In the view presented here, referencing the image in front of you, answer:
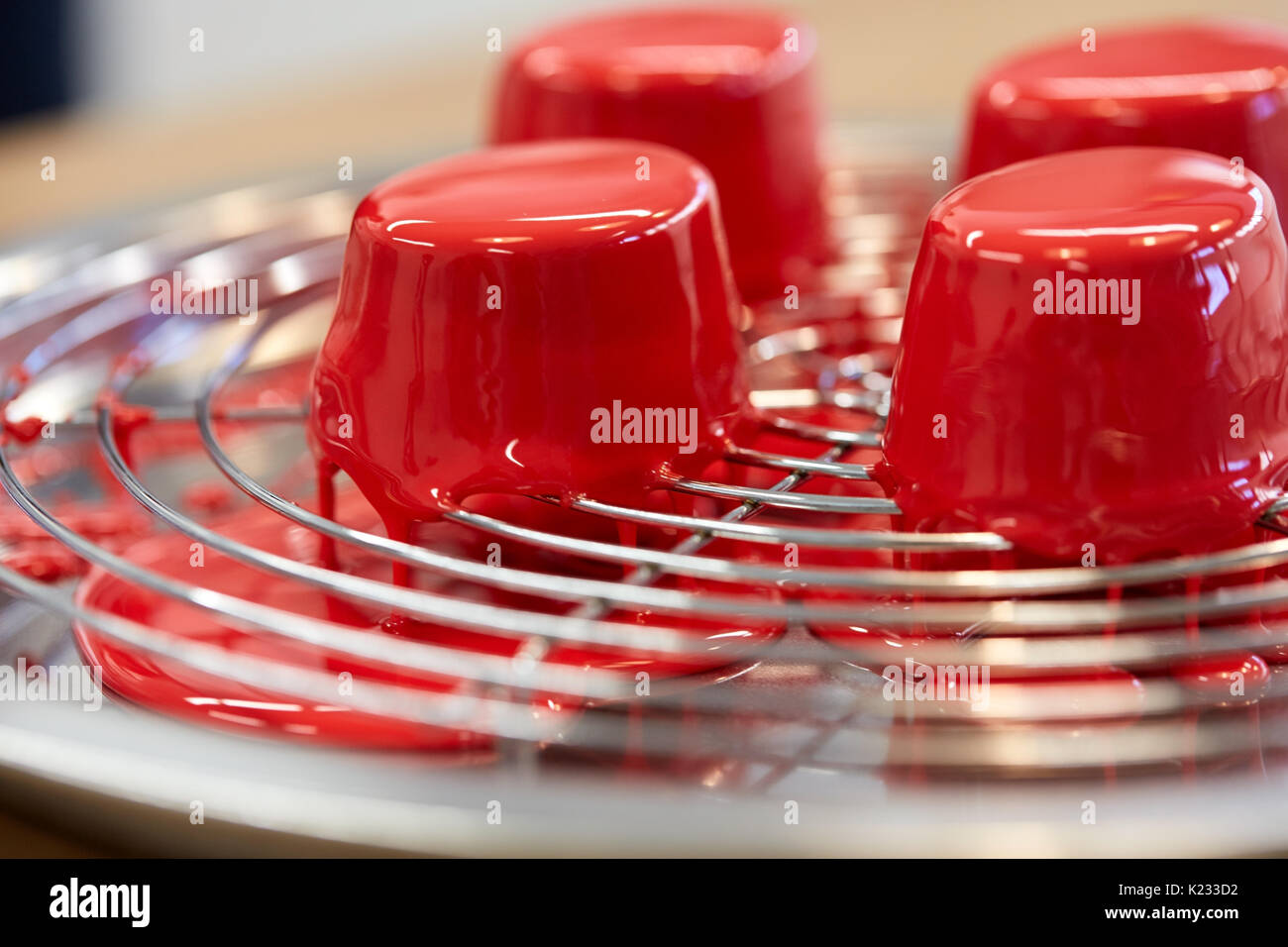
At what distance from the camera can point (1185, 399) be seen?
0.58m

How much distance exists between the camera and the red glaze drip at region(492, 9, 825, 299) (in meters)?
0.90

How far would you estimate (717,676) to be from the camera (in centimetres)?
61

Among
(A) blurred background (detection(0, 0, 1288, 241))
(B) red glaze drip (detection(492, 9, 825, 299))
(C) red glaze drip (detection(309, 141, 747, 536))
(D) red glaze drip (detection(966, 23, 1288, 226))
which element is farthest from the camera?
(A) blurred background (detection(0, 0, 1288, 241))

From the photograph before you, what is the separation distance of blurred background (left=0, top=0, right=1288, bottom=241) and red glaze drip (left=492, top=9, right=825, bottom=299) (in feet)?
0.88

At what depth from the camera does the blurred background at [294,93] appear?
1234 millimetres

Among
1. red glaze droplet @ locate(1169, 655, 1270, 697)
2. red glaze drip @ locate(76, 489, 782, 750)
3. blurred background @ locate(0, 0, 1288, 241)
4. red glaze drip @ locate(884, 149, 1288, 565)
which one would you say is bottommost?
red glaze droplet @ locate(1169, 655, 1270, 697)

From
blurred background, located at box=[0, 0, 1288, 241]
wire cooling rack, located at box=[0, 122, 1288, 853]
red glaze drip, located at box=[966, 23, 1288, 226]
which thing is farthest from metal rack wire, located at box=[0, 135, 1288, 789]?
blurred background, located at box=[0, 0, 1288, 241]

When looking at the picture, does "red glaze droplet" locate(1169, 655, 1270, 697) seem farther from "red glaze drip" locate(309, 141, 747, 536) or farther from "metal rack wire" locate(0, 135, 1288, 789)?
"red glaze drip" locate(309, 141, 747, 536)

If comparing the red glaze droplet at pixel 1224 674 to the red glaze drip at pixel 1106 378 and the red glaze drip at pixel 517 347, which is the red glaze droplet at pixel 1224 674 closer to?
the red glaze drip at pixel 1106 378

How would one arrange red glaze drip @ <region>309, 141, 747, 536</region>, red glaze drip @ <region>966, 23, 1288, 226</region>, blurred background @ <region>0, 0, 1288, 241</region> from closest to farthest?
1. red glaze drip @ <region>309, 141, 747, 536</region>
2. red glaze drip @ <region>966, 23, 1288, 226</region>
3. blurred background @ <region>0, 0, 1288, 241</region>

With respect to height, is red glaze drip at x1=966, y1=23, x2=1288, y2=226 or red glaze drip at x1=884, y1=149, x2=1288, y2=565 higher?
red glaze drip at x1=966, y1=23, x2=1288, y2=226

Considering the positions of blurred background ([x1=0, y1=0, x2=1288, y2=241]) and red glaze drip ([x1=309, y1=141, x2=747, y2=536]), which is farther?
blurred background ([x1=0, y1=0, x2=1288, y2=241])

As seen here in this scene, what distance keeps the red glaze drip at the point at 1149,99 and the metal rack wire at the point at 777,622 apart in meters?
0.17

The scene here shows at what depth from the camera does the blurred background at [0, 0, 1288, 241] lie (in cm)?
123
